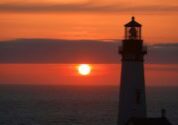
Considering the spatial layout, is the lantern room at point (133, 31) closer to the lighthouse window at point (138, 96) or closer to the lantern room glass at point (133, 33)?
the lantern room glass at point (133, 33)

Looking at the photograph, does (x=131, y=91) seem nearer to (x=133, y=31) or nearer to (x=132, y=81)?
(x=132, y=81)

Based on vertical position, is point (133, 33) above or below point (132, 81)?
above

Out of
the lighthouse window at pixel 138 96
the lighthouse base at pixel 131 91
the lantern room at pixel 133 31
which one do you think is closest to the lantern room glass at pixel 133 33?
the lantern room at pixel 133 31

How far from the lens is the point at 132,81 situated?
2859 centimetres

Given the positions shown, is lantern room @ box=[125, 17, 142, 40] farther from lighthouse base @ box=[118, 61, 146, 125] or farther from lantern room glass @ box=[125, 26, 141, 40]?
lighthouse base @ box=[118, 61, 146, 125]

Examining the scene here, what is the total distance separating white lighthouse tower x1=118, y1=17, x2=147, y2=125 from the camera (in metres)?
28.5

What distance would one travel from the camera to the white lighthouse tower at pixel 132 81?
2853 centimetres

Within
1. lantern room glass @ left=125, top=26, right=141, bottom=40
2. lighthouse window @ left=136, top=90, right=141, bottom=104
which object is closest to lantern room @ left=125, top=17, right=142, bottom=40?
lantern room glass @ left=125, top=26, right=141, bottom=40

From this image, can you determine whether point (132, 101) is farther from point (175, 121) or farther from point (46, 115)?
point (46, 115)

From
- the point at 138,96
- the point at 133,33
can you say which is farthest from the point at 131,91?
the point at 133,33

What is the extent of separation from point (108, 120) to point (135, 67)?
37887mm

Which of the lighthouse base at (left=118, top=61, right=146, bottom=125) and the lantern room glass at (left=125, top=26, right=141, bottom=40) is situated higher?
the lantern room glass at (left=125, top=26, right=141, bottom=40)

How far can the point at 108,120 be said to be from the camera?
6594 centimetres

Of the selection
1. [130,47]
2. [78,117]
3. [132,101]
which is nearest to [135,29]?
[130,47]
